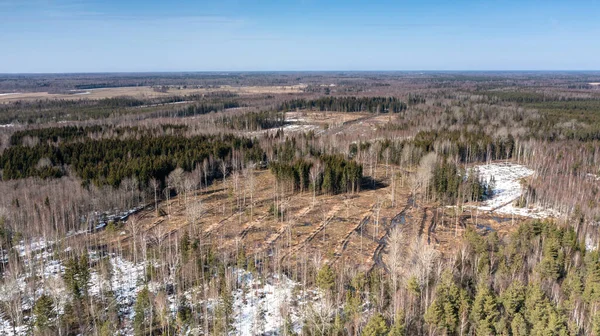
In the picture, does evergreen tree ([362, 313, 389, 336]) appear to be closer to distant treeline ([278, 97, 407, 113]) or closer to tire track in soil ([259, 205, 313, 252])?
tire track in soil ([259, 205, 313, 252])

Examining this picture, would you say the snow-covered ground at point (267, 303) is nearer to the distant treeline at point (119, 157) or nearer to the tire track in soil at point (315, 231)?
the tire track in soil at point (315, 231)

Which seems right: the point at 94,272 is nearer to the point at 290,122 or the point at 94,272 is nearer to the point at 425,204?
the point at 425,204

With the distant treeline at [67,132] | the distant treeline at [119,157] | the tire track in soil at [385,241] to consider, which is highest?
the distant treeline at [67,132]

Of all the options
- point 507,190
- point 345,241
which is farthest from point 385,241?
point 507,190

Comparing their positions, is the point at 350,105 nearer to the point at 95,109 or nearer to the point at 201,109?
the point at 201,109

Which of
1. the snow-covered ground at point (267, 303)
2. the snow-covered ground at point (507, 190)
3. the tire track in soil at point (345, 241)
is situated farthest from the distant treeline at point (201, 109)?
the snow-covered ground at point (267, 303)

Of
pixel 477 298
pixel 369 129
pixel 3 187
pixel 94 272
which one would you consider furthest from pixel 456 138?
pixel 3 187

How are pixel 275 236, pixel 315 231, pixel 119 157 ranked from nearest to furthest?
pixel 275 236
pixel 315 231
pixel 119 157
